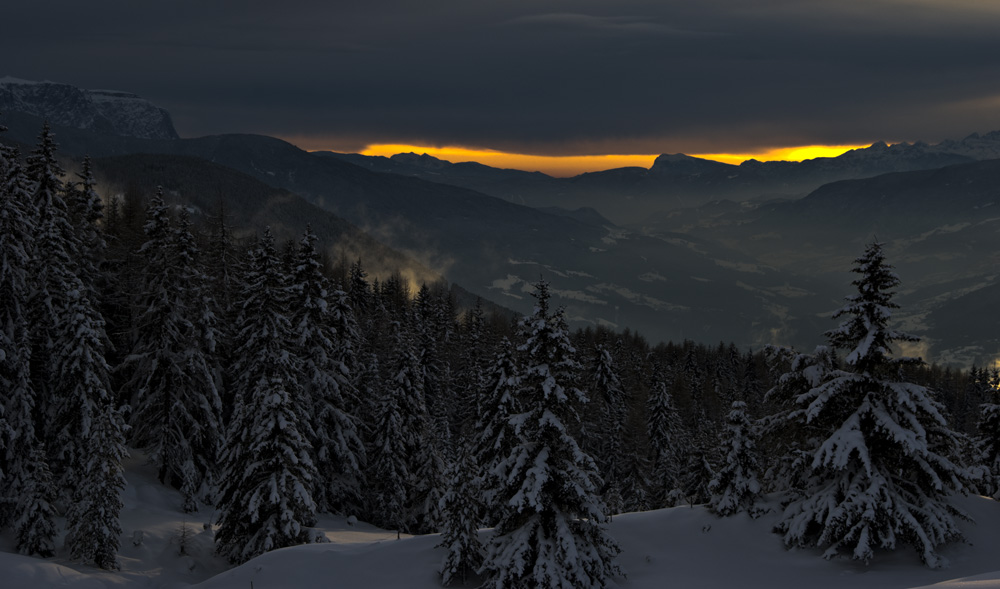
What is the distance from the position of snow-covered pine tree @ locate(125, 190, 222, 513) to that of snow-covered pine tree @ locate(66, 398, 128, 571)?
929 cm

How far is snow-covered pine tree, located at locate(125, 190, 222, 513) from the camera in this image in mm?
36375

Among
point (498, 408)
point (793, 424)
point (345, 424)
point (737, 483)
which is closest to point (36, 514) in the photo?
point (345, 424)

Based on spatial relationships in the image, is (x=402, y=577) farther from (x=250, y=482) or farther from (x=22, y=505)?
(x=22, y=505)

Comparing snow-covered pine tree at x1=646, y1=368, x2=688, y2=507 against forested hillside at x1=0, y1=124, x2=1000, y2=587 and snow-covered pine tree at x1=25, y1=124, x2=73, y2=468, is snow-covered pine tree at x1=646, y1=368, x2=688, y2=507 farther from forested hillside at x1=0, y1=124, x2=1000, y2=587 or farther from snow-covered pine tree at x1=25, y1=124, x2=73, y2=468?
snow-covered pine tree at x1=25, y1=124, x2=73, y2=468

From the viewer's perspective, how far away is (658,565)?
21.1 meters

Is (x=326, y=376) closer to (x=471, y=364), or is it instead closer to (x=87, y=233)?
(x=87, y=233)

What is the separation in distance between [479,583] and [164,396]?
76.8 ft

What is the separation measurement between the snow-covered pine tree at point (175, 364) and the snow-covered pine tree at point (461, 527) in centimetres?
2055

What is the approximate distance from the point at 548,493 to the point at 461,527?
3.28m

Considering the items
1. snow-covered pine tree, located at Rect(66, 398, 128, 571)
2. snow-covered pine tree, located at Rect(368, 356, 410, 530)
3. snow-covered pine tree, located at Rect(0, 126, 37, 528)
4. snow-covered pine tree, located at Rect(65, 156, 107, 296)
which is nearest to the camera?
snow-covered pine tree, located at Rect(66, 398, 128, 571)

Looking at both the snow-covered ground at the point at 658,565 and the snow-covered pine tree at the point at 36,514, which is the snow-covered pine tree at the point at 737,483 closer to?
the snow-covered ground at the point at 658,565

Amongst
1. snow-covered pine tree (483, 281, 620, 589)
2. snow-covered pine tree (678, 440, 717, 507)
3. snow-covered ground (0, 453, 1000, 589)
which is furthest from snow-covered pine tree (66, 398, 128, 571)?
snow-covered pine tree (678, 440, 717, 507)

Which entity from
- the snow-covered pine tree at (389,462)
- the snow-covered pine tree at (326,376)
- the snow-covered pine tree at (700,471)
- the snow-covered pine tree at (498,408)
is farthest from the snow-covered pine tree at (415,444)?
the snow-covered pine tree at (700,471)

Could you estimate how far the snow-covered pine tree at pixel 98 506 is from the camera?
84.1 ft
